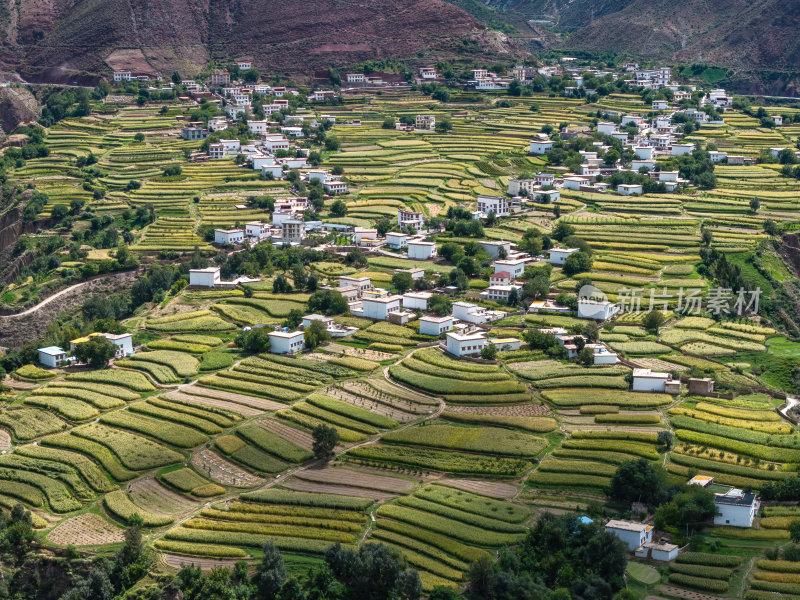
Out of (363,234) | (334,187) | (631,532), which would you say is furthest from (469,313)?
(334,187)

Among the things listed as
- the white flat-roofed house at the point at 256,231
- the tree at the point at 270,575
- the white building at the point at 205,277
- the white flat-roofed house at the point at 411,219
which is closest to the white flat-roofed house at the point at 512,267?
the white flat-roofed house at the point at 411,219

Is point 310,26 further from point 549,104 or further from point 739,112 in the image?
point 739,112

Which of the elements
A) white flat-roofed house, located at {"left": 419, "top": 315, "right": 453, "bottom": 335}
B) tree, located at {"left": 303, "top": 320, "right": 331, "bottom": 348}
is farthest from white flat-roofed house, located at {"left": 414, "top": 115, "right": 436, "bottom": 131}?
tree, located at {"left": 303, "top": 320, "right": 331, "bottom": 348}

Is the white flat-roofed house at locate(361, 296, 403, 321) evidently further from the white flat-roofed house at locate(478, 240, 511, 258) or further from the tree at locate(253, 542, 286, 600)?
the tree at locate(253, 542, 286, 600)

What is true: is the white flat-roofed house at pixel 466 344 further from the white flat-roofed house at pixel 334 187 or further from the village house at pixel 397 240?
the white flat-roofed house at pixel 334 187

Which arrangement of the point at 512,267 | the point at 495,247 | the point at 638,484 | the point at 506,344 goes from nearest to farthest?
1. the point at 638,484
2. the point at 506,344
3. the point at 512,267
4. the point at 495,247

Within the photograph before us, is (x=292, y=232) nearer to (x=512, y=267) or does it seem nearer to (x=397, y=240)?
(x=397, y=240)
